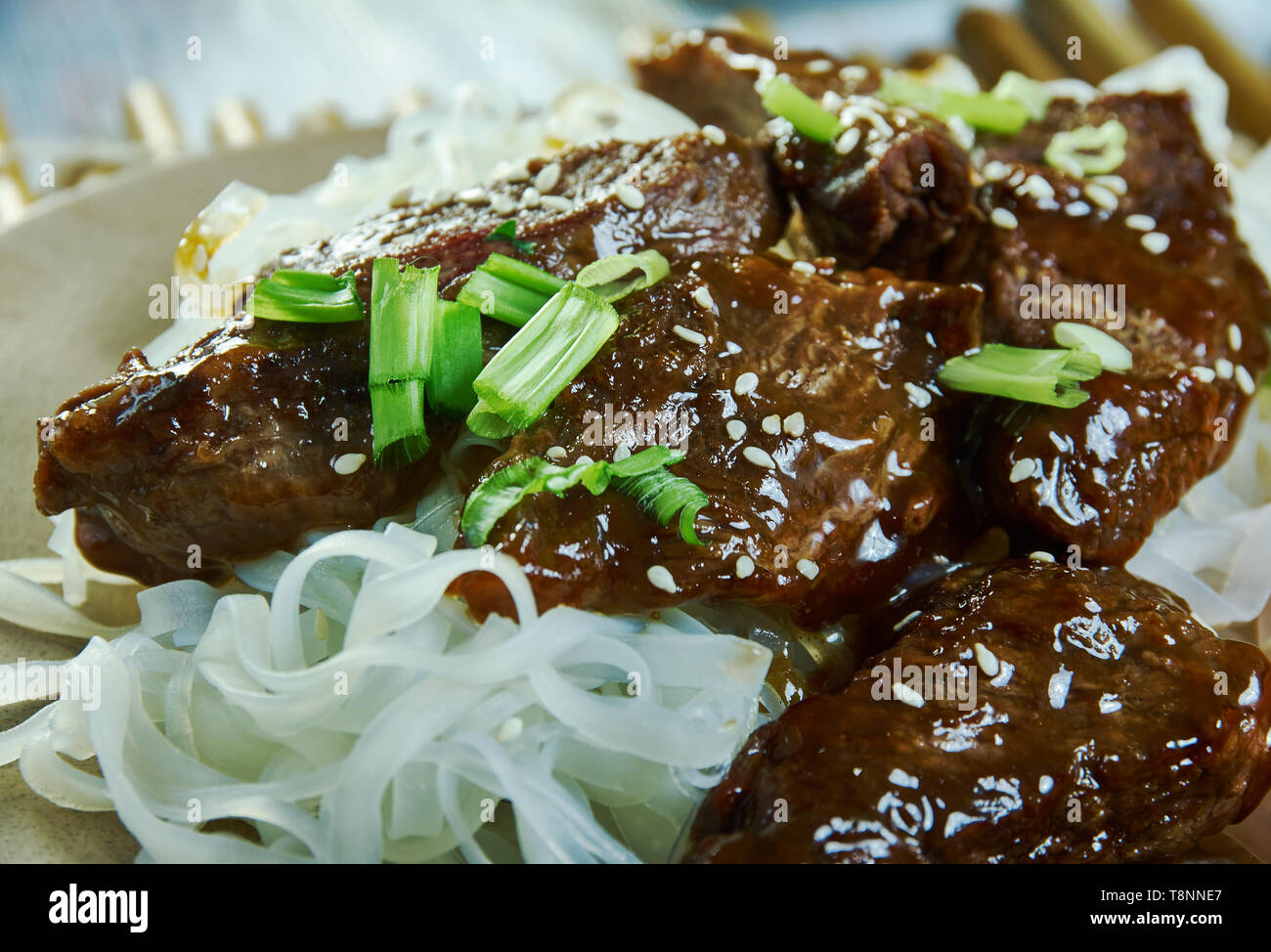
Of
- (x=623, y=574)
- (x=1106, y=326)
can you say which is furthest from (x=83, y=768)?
(x=1106, y=326)

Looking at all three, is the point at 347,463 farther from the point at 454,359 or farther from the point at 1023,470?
the point at 1023,470

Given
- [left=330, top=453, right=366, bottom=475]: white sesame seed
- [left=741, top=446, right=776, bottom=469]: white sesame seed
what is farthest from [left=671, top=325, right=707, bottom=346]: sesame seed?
[left=330, top=453, right=366, bottom=475]: white sesame seed

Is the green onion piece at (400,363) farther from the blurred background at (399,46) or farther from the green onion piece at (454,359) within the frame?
the blurred background at (399,46)

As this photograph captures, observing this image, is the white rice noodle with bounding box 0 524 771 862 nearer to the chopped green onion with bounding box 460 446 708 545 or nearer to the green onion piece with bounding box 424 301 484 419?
the chopped green onion with bounding box 460 446 708 545

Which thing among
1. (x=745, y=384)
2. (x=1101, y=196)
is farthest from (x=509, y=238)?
(x=1101, y=196)

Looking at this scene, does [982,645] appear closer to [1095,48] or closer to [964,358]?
[964,358]
